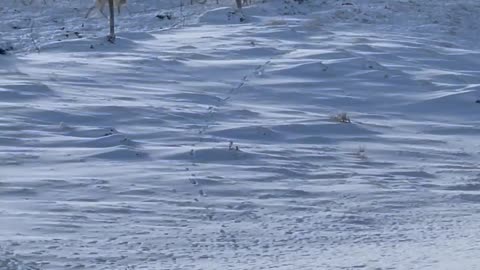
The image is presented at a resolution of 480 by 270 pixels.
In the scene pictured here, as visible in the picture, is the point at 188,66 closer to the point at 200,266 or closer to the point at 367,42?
the point at 367,42

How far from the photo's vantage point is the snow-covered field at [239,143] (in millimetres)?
6402

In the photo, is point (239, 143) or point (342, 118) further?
point (342, 118)

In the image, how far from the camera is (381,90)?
12320 millimetres

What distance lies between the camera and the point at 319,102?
A: 11.7m

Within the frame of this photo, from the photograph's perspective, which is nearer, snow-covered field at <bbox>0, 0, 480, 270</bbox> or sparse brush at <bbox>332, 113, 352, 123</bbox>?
snow-covered field at <bbox>0, 0, 480, 270</bbox>

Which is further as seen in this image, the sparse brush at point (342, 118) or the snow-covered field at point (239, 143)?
the sparse brush at point (342, 118)

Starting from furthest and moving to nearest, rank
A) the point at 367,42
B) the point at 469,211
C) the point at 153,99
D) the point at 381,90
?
the point at 367,42
the point at 381,90
the point at 153,99
the point at 469,211

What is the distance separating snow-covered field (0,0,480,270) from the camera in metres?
6.40

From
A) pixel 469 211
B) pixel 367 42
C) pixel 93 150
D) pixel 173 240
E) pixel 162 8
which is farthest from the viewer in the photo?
pixel 162 8

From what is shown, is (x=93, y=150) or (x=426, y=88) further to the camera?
(x=426, y=88)

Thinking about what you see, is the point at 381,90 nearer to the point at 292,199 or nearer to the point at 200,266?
the point at 292,199

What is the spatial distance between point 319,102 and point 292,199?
13.1 ft

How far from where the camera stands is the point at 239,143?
31.3ft

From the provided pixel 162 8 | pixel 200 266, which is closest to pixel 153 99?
pixel 200 266
